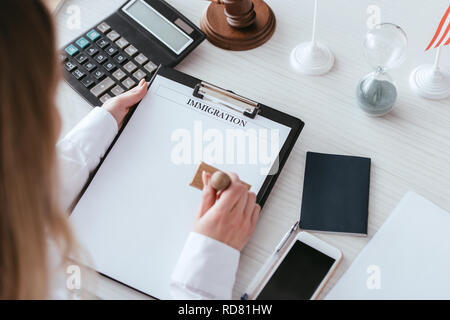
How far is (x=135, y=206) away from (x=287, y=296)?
0.82 ft

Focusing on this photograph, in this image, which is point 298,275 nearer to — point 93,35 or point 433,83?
point 433,83

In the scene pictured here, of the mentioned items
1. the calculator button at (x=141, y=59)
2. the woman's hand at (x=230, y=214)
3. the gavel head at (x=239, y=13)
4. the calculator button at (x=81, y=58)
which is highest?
the gavel head at (x=239, y=13)

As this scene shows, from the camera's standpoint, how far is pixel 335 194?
725 millimetres

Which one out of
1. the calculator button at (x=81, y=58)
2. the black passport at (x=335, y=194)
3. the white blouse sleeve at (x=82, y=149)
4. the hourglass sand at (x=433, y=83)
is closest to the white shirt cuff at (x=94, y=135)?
the white blouse sleeve at (x=82, y=149)

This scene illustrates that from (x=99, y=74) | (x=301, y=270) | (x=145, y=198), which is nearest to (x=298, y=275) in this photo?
(x=301, y=270)

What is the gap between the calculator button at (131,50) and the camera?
825 millimetres

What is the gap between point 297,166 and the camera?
752mm

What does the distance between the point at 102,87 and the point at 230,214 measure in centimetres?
31

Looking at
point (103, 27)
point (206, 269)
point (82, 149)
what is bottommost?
point (206, 269)

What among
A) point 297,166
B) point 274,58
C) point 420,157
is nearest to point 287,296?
point 297,166

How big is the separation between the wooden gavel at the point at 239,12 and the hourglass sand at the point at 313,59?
102 mm

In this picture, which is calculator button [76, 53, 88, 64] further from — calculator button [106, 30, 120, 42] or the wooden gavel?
the wooden gavel

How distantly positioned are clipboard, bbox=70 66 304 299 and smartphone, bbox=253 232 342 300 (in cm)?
9

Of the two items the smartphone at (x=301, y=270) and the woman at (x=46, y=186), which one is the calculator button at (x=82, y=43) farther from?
the smartphone at (x=301, y=270)
